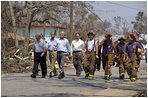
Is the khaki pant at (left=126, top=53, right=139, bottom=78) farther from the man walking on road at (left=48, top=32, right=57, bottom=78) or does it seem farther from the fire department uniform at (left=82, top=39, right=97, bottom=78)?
the man walking on road at (left=48, top=32, right=57, bottom=78)

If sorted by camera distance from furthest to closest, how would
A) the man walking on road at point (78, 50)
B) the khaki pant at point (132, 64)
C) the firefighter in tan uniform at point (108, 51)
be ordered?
the man walking on road at point (78, 50) < the firefighter in tan uniform at point (108, 51) < the khaki pant at point (132, 64)

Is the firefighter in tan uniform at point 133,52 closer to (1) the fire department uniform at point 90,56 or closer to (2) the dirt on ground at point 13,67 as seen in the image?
(1) the fire department uniform at point 90,56

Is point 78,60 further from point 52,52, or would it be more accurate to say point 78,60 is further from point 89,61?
point 52,52

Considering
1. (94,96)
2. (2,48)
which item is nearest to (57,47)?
(2,48)

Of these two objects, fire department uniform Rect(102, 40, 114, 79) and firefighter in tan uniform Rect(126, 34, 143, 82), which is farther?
fire department uniform Rect(102, 40, 114, 79)

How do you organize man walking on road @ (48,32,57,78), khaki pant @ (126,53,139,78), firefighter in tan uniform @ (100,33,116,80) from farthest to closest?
man walking on road @ (48,32,57,78), firefighter in tan uniform @ (100,33,116,80), khaki pant @ (126,53,139,78)

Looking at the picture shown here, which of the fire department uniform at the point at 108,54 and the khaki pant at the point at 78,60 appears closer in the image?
the fire department uniform at the point at 108,54

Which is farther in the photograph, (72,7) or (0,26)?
(72,7)

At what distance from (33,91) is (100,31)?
43.5 metres

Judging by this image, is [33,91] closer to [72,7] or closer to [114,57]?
[114,57]

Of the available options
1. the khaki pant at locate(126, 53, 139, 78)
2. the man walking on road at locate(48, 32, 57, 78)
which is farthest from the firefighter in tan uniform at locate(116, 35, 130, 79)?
the man walking on road at locate(48, 32, 57, 78)

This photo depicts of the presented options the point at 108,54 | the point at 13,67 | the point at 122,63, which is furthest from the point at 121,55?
the point at 13,67

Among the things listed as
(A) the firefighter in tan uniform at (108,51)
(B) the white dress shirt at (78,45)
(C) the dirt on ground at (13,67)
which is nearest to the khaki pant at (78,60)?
(B) the white dress shirt at (78,45)

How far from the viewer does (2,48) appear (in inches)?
619
